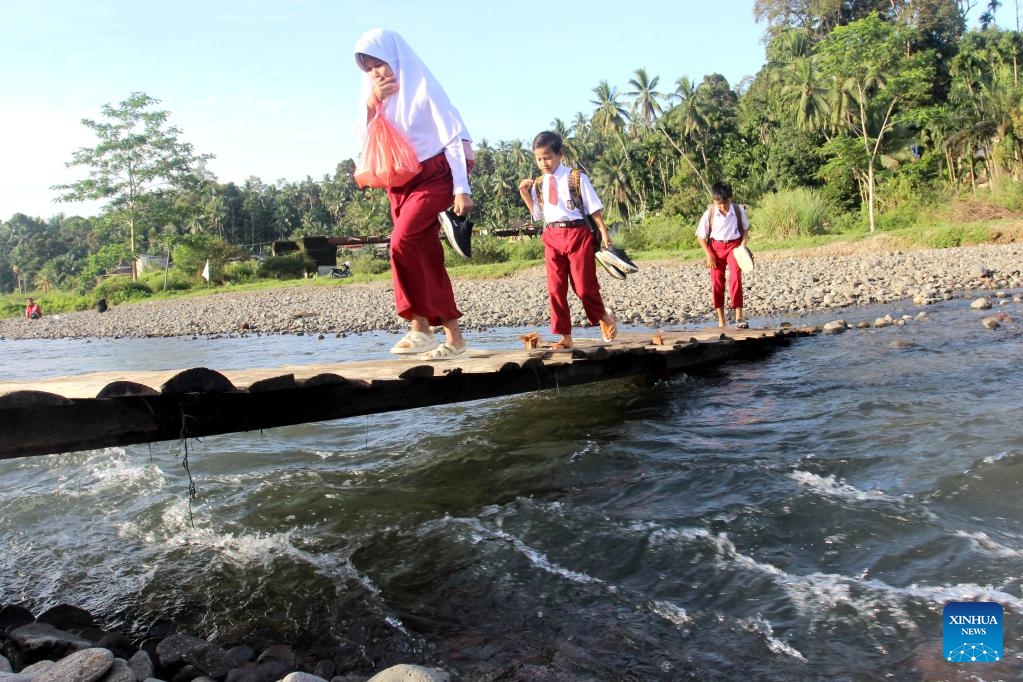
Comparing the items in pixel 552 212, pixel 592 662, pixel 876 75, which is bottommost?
pixel 592 662

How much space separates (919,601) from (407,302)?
10.2 feet

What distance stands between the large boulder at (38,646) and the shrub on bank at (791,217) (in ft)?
88.2

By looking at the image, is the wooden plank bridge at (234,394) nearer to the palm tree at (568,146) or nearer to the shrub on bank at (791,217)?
the shrub on bank at (791,217)

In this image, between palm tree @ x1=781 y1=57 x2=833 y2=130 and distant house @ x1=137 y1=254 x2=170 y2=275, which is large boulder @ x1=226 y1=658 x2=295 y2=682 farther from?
distant house @ x1=137 y1=254 x2=170 y2=275

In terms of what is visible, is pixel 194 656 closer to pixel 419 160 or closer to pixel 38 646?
pixel 38 646

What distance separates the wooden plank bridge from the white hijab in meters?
1.33

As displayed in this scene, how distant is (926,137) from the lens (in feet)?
124

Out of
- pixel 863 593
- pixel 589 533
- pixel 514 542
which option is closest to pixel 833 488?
pixel 863 593

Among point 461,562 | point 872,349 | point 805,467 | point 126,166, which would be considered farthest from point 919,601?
point 126,166

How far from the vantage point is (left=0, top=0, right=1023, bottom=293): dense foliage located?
33.9 m

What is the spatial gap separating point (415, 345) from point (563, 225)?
1.71 m

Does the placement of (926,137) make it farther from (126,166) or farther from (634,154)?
(126,166)

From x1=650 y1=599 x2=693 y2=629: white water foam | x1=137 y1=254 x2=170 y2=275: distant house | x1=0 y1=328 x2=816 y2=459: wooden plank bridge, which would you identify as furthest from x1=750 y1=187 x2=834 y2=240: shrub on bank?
x1=137 y1=254 x2=170 y2=275: distant house

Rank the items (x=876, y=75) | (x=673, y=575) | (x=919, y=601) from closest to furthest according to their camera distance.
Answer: (x=919, y=601) → (x=673, y=575) → (x=876, y=75)
